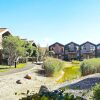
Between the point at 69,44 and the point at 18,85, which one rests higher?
the point at 69,44

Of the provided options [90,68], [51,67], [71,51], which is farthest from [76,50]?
[90,68]

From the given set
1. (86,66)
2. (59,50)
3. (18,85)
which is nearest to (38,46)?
(59,50)

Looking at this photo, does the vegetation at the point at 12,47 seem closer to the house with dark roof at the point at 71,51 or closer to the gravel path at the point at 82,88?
the gravel path at the point at 82,88

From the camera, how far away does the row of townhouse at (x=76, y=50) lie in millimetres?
Result: 88850

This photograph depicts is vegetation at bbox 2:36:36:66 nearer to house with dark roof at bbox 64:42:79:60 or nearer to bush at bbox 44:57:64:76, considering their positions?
bush at bbox 44:57:64:76

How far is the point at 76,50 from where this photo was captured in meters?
90.1

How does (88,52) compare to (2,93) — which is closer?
(2,93)

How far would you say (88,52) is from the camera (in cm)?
8950

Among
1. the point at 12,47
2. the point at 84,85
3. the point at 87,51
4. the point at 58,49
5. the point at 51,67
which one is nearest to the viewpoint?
the point at 84,85

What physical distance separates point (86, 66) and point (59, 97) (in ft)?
76.8

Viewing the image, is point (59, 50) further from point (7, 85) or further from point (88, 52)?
point (7, 85)

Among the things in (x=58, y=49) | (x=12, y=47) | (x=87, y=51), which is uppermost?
(x=58, y=49)

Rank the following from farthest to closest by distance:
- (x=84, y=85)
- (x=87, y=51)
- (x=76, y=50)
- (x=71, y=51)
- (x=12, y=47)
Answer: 1. (x=76, y=50)
2. (x=71, y=51)
3. (x=87, y=51)
4. (x=12, y=47)
5. (x=84, y=85)

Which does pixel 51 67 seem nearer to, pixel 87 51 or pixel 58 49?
pixel 87 51
